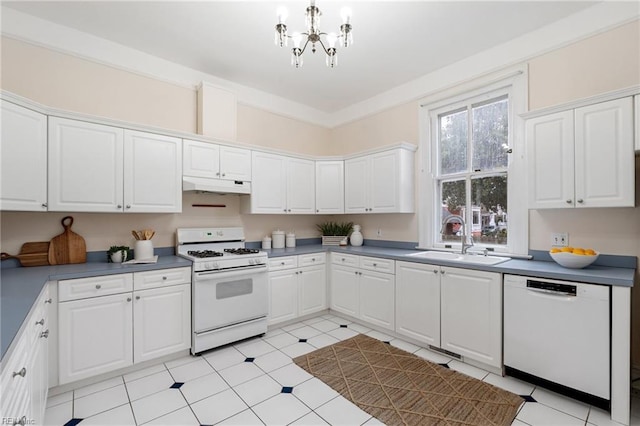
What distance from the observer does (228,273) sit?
303 cm

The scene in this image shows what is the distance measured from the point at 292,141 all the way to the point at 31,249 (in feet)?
10.5

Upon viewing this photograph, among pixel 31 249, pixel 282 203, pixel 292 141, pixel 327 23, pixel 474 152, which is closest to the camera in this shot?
pixel 31 249

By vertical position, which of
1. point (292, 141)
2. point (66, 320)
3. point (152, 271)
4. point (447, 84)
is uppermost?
point (447, 84)

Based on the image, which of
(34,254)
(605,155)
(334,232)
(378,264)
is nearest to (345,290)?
(378,264)

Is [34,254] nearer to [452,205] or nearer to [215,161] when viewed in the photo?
[215,161]

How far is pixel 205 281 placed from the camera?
9.46 ft

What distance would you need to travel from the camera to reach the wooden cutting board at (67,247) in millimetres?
2652

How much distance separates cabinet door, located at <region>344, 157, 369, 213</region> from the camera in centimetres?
402

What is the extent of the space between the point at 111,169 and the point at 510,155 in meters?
3.86

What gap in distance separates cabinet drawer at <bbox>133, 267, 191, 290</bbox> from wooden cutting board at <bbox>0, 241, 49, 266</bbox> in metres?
0.84

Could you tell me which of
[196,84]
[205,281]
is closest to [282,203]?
[205,281]

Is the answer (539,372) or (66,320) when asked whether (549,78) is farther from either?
(66,320)

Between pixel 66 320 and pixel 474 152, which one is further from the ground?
pixel 474 152

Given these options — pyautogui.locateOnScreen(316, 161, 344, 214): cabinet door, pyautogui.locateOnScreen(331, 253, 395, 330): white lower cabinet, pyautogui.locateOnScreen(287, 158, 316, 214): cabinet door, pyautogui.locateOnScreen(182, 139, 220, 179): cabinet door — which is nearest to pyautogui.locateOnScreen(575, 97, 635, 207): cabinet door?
pyautogui.locateOnScreen(331, 253, 395, 330): white lower cabinet
